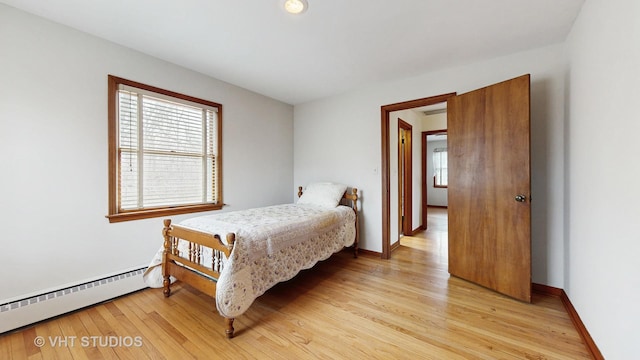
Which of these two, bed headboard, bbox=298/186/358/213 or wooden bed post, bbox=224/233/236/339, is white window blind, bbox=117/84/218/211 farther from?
bed headboard, bbox=298/186/358/213

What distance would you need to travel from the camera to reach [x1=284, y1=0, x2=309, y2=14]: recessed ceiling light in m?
1.68

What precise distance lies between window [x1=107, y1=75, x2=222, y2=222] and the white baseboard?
0.56 m

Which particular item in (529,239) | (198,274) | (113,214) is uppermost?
(113,214)

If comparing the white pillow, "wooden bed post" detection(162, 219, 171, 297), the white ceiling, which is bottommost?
"wooden bed post" detection(162, 219, 171, 297)

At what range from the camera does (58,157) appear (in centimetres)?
195

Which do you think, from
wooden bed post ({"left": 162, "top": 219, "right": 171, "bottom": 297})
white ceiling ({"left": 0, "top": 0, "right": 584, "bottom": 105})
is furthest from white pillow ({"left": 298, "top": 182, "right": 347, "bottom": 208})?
wooden bed post ({"left": 162, "top": 219, "right": 171, "bottom": 297})

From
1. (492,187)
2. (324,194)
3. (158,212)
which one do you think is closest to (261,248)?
(158,212)

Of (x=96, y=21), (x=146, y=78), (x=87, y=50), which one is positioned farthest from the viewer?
(x=146, y=78)

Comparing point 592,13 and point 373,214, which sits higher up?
point 592,13

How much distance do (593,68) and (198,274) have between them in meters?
3.21

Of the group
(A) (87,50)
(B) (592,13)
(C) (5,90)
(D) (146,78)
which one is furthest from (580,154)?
(C) (5,90)

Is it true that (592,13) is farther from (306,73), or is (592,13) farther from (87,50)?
(87,50)

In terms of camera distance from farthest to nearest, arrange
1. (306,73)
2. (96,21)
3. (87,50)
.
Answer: (306,73) → (87,50) → (96,21)

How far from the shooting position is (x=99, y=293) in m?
2.13
